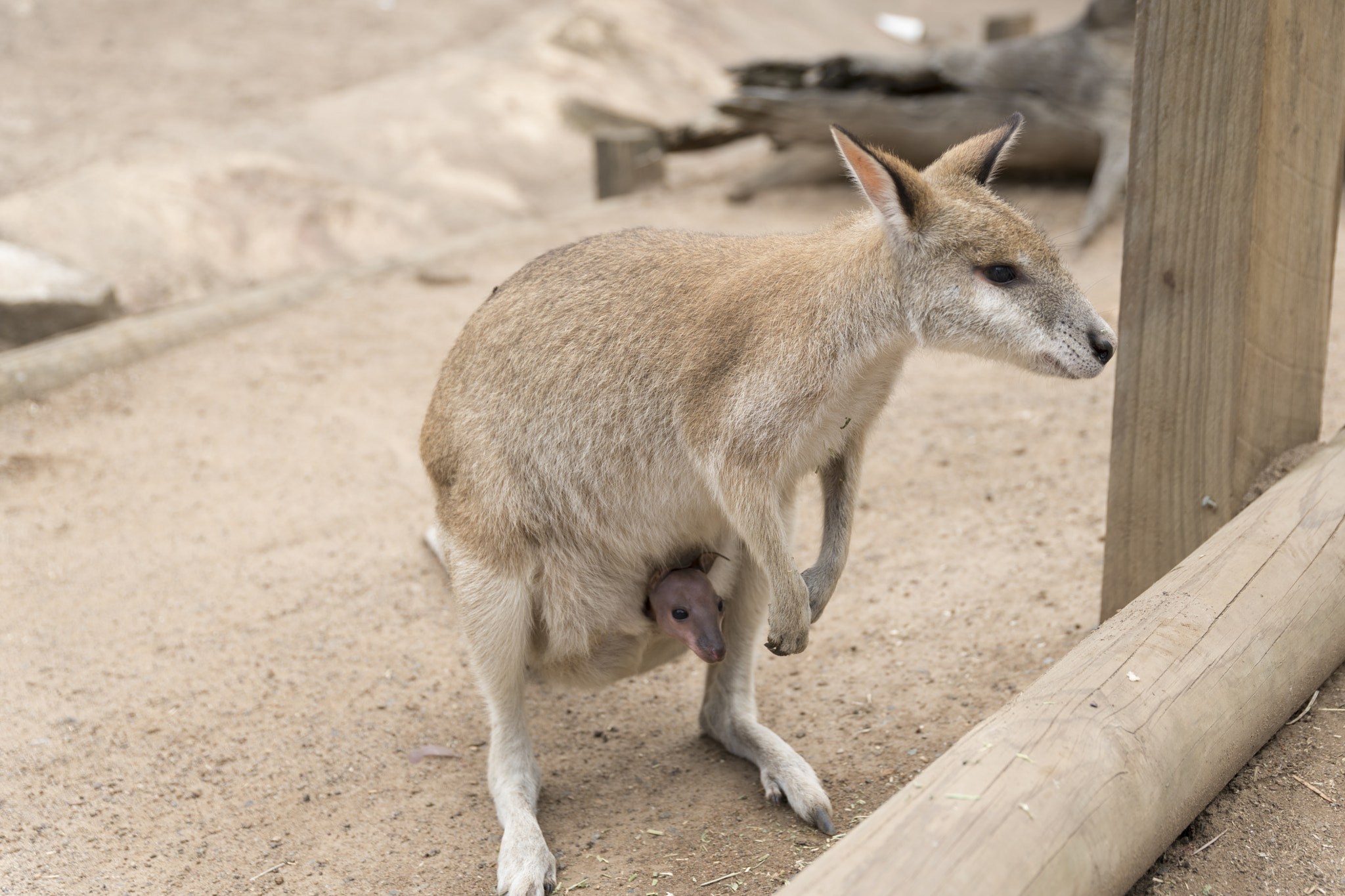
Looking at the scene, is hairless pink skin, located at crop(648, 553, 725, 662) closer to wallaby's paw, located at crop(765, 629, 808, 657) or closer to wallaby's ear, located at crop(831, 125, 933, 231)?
wallaby's paw, located at crop(765, 629, 808, 657)

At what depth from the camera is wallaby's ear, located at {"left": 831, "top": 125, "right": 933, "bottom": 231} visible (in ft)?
7.86

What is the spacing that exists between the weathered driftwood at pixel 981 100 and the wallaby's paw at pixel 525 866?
5.90m

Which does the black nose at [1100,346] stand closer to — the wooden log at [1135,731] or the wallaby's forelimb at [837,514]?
the wooden log at [1135,731]

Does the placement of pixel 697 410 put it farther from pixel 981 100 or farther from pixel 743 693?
pixel 981 100

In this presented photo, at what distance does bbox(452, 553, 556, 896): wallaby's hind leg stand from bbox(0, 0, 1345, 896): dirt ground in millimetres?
116

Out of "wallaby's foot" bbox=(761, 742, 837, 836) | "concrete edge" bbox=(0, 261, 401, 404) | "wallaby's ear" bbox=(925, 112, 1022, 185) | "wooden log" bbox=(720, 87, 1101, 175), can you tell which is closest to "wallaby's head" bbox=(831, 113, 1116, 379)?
"wallaby's ear" bbox=(925, 112, 1022, 185)

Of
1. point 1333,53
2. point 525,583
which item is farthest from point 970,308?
point 525,583

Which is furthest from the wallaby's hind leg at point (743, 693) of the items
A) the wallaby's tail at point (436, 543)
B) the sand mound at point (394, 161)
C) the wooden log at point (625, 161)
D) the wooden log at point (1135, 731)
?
the wooden log at point (625, 161)

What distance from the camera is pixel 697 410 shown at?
2.76m

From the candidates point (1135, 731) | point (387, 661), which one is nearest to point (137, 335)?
point (387, 661)

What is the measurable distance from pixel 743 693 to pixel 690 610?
0.40 m

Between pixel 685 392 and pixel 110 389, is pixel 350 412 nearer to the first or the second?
pixel 110 389

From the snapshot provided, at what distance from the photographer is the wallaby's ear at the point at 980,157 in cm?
270

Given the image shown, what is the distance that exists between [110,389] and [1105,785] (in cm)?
568
